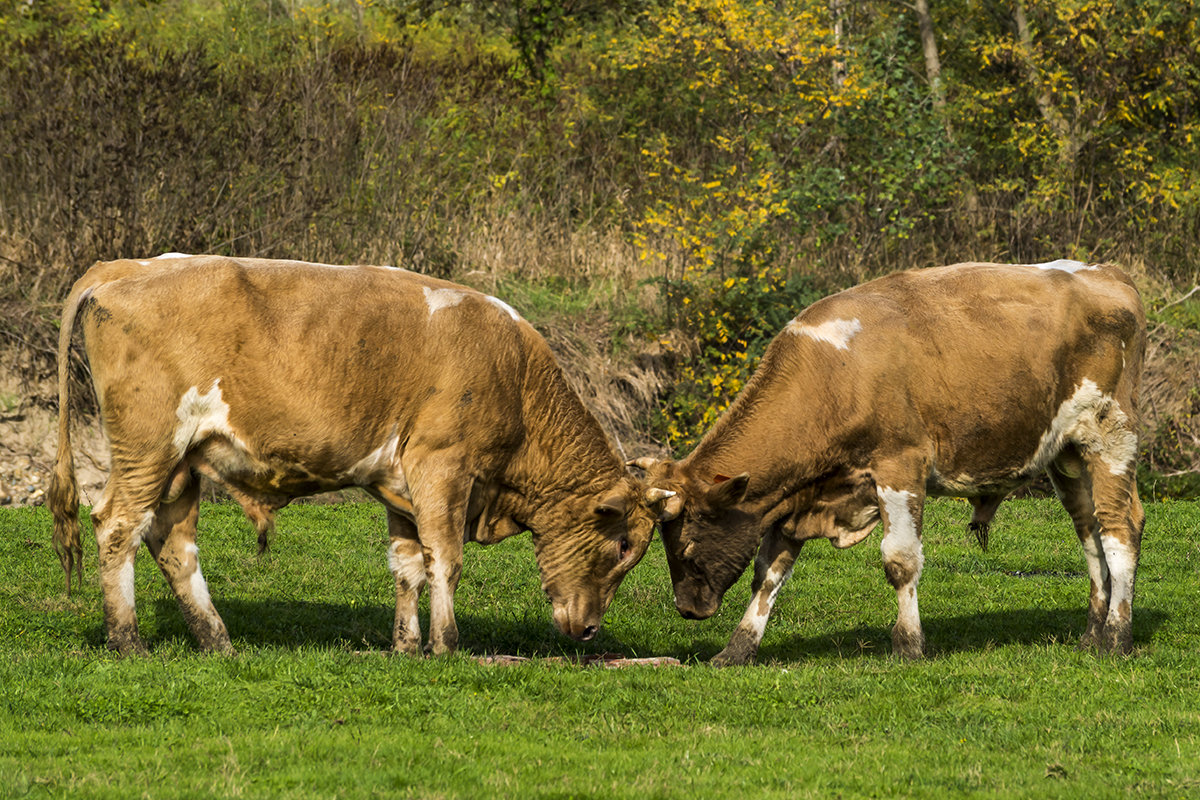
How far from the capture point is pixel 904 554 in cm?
849

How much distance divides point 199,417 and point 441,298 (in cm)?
164

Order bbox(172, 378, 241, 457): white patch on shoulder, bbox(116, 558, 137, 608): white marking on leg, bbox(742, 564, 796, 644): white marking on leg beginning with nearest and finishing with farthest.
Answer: bbox(172, 378, 241, 457): white patch on shoulder < bbox(116, 558, 137, 608): white marking on leg < bbox(742, 564, 796, 644): white marking on leg

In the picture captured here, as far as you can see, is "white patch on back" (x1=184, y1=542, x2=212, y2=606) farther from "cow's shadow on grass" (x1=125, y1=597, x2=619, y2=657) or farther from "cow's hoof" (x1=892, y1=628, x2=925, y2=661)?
"cow's hoof" (x1=892, y1=628, x2=925, y2=661)

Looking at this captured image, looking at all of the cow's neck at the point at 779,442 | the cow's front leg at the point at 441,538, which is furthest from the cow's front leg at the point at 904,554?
the cow's front leg at the point at 441,538

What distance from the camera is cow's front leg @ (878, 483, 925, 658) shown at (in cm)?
841

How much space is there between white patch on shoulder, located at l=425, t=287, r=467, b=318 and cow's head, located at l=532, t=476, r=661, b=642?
4.97ft

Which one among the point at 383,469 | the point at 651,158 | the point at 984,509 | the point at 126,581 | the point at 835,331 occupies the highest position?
the point at 835,331

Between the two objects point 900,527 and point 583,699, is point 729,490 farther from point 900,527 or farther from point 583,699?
point 583,699

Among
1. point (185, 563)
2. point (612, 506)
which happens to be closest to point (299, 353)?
point (185, 563)

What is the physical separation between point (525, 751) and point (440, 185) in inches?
530

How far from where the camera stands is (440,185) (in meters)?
18.5

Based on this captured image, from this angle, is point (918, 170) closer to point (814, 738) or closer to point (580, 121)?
point (580, 121)

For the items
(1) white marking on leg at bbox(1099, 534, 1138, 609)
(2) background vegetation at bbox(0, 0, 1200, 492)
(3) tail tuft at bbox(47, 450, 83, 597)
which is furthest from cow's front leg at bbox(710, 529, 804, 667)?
(2) background vegetation at bbox(0, 0, 1200, 492)

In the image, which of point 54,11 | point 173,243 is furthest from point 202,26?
point 173,243
